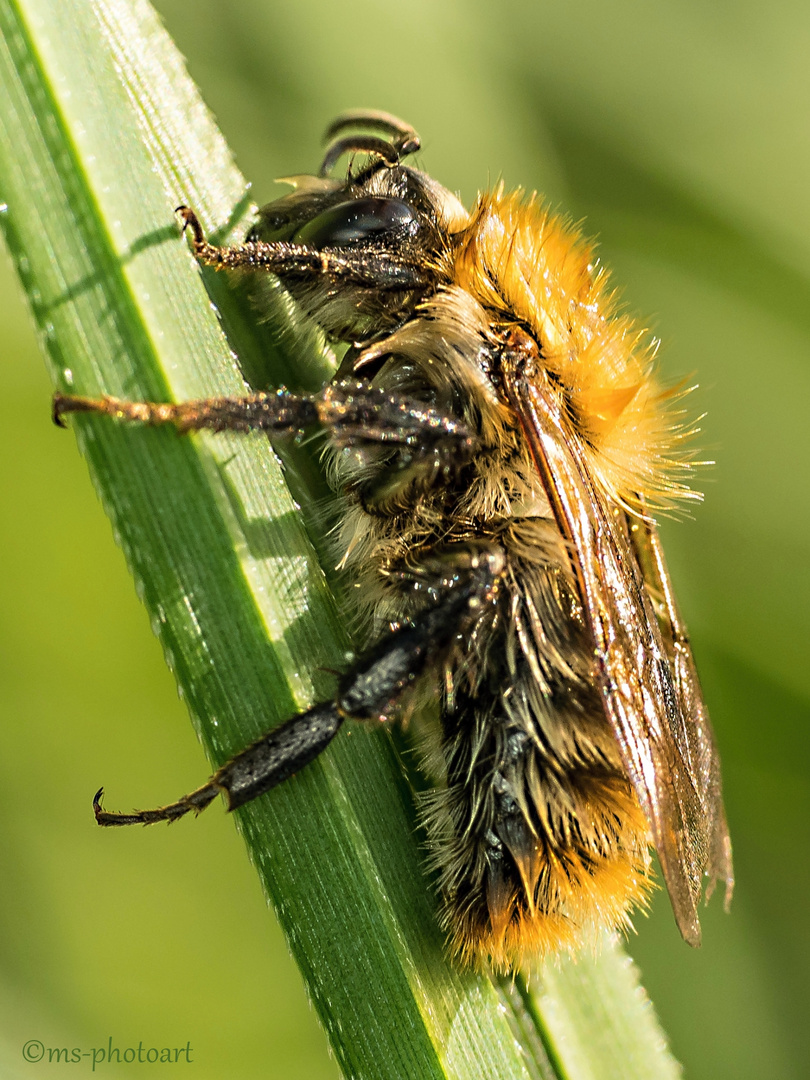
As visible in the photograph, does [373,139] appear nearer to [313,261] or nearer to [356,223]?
[356,223]

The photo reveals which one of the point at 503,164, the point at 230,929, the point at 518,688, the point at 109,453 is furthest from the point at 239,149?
the point at 230,929

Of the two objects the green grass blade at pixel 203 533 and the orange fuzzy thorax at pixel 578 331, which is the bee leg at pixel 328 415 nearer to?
the green grass blade at pixel 203 533

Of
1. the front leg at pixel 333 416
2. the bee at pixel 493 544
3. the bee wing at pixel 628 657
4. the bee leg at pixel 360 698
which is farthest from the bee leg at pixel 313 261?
the bee leg at pixel 360 698

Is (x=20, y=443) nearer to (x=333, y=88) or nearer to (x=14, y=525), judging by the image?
(x=14, y=525)

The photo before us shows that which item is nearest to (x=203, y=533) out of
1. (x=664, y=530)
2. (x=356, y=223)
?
(x=356, y=223)

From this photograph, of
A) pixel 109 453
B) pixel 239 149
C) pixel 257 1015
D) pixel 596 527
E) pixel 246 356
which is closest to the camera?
pixel 109 453

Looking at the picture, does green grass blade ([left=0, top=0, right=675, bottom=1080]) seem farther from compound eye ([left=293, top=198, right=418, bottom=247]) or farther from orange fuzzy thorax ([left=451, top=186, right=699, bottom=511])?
orange fuzzy thorax ([left=451, top=186, right=699, bottom=511])
